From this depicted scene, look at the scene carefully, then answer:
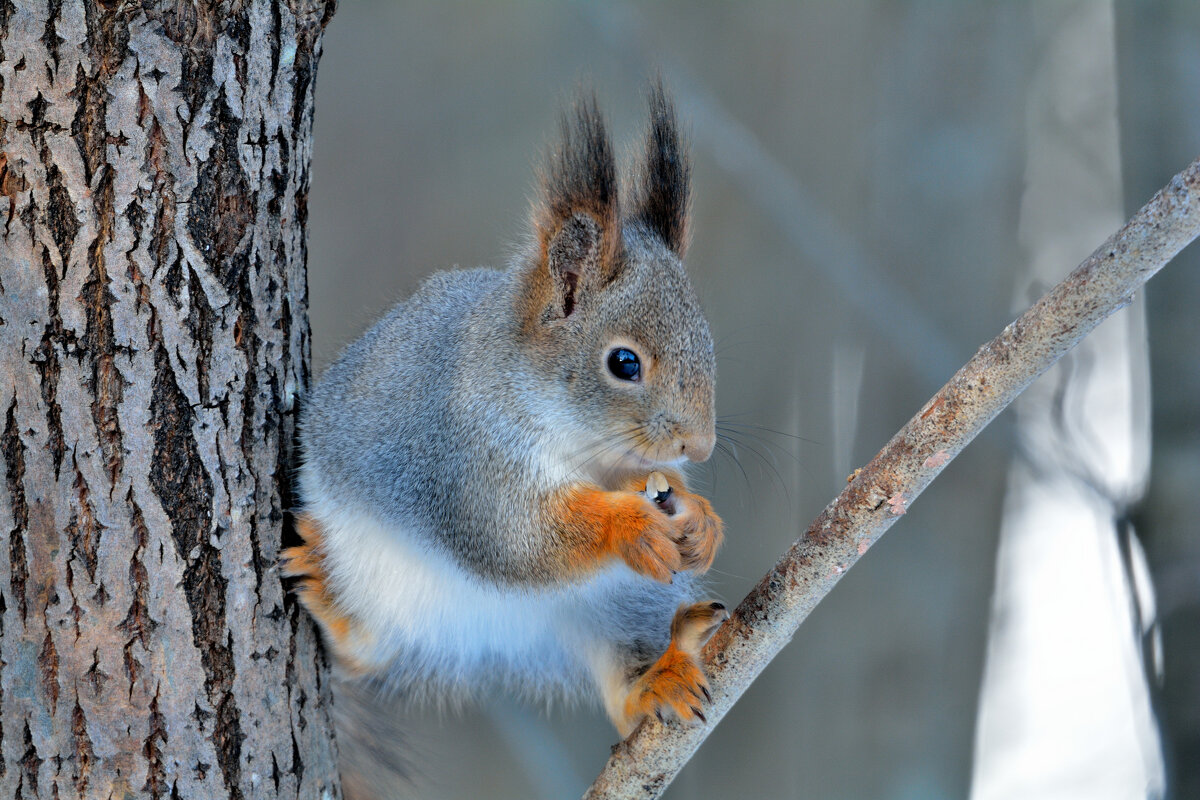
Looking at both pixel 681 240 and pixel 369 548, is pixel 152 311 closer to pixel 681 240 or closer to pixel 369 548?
pixel 369 548

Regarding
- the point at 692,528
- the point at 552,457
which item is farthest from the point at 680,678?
the point at 552,457

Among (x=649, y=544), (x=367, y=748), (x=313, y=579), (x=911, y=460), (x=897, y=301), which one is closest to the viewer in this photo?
(x=911, y=460)

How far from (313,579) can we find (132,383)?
0.30 metres

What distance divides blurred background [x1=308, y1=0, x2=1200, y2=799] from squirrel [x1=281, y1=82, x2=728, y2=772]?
17 cm

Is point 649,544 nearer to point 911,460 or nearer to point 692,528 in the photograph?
point 692,528

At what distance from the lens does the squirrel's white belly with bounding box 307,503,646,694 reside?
119 centimetres

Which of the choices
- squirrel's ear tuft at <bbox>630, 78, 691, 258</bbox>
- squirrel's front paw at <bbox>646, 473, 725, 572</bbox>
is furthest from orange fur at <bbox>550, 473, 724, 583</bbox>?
squirrel's ear tuft at <bbox>630, 78, 691, 258</bbox>

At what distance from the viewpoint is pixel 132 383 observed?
1.00 metres

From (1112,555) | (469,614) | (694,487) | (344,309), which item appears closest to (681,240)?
(694,487)

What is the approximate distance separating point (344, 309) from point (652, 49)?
90cm

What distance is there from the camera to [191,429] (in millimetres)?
1033

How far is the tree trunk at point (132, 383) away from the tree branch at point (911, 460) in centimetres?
42

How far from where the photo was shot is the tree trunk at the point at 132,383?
38.2 inches

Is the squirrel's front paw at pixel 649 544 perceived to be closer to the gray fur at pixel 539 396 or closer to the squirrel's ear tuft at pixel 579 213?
the gray fur at pixel 539 396
